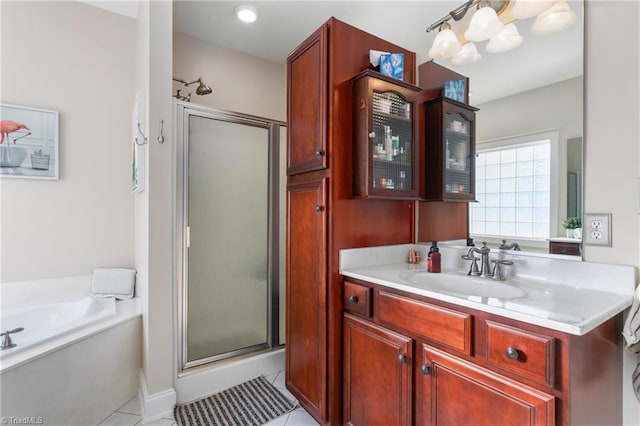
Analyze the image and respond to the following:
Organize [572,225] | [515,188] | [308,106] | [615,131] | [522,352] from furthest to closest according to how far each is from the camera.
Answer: [308,106], [515,188], [572,225], [615,131], [522,352]

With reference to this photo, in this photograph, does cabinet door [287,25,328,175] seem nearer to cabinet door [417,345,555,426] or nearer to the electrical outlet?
cabinet door [417,345,555,426]

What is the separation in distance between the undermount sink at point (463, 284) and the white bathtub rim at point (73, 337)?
1708 millimetres

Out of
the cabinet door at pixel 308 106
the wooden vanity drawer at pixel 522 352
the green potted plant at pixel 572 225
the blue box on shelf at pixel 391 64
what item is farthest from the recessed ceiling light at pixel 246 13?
the wooden vanity drawer at pixel 522 352

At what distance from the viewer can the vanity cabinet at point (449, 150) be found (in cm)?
168

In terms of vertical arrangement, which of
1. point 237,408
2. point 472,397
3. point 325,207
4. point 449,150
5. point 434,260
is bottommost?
point 237,408

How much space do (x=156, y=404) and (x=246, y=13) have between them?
2710 millimetres

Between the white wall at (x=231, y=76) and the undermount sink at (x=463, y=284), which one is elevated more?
the white wall at (x=231, y=76)

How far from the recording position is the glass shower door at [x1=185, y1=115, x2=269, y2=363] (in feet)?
7.14

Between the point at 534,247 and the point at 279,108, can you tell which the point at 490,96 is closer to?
the point at 534,247

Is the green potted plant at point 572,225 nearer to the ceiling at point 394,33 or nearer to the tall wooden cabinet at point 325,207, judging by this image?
the ceiling at point 394,33

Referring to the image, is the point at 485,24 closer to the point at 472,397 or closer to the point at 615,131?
the point at 615,131

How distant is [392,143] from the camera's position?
1.64m

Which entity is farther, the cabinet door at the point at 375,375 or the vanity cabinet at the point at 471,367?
the cabinet door at the point at 375,375

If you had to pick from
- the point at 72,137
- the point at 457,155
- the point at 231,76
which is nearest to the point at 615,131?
the point at 457,155
